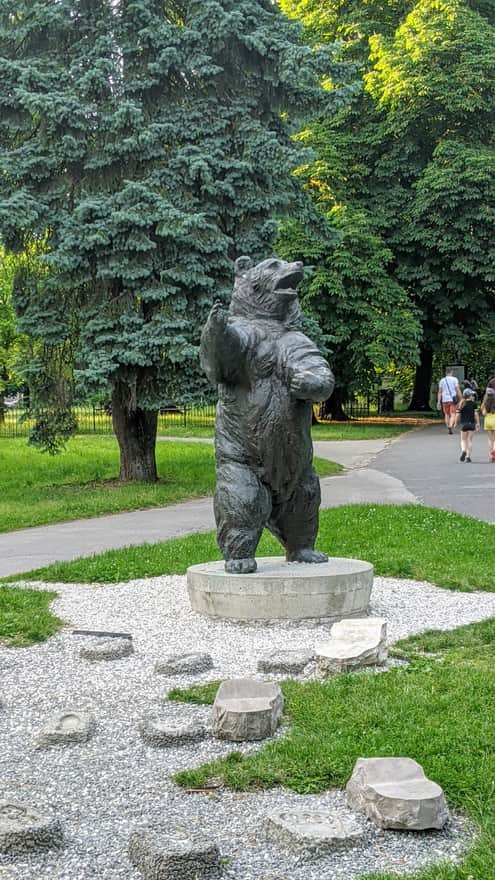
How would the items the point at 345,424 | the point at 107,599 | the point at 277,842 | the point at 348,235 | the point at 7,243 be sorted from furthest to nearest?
the point at 345,424 → the point at 348,235 → the point at 7,243 → the point at 107,599 → the point at 277,842

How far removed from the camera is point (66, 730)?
4.82 m

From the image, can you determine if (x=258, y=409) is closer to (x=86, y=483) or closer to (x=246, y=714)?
(x=246, y=714)

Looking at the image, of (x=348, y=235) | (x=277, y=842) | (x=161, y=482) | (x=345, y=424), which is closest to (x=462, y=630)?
(x=277, y=842)

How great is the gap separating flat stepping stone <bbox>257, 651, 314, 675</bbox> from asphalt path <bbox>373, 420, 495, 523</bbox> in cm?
746

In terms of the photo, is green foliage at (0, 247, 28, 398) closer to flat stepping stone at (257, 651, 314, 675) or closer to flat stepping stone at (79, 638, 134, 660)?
flat stepping stone at (79, 638, 134, 660)

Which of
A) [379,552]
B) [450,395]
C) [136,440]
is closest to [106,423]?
[450,395]

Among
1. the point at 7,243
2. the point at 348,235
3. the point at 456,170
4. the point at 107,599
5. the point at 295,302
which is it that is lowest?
the point at 107,599

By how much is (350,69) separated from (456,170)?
14.9m

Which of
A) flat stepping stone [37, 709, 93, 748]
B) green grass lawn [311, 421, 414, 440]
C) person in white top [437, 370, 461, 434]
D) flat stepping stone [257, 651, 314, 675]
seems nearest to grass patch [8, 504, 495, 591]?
flat stepping stone [257, 651, 314, 675]

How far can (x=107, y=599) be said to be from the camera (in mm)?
8609

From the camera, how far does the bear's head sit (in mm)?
7570

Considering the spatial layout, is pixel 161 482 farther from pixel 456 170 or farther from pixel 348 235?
pixel 456 170

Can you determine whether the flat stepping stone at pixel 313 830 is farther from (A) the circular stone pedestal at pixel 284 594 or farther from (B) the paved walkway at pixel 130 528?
(B) the paved walkway at pixel 130 528

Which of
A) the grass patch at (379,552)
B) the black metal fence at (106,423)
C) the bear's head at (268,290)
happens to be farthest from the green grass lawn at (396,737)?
the black metal fence at (106,423)
